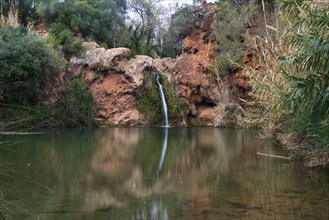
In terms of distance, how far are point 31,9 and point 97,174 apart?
23002 mm

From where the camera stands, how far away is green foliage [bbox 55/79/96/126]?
2180 cm

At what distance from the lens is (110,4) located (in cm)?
3050

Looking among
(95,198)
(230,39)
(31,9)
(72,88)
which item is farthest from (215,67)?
(95,198)

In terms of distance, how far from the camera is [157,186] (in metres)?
6.95

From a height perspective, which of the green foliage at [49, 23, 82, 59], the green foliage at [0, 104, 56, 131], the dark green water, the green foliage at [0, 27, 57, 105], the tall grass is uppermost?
the green foliage at [49, 23, 82, 59]

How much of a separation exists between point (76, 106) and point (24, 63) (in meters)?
3.78

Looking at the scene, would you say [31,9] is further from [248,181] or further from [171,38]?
[248,181]

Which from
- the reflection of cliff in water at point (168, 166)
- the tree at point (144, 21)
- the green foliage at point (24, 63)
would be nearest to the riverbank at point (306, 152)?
the reflection of cliff in water at point (168, 166)

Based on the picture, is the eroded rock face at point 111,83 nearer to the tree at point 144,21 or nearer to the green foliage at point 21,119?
the tree at point 144,21

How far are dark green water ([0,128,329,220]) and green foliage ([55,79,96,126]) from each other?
10444 mm

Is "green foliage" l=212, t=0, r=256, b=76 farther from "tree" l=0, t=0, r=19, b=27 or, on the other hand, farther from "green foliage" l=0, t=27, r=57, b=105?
"tree" l=0, t=0, r=19, b=27

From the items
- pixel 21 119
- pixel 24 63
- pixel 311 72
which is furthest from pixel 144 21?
pixel 21 119

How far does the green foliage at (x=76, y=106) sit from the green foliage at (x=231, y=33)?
7682 mm

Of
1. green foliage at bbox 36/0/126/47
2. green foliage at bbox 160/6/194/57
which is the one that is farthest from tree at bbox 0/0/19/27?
green foliage at bbox 160/6/194/57
